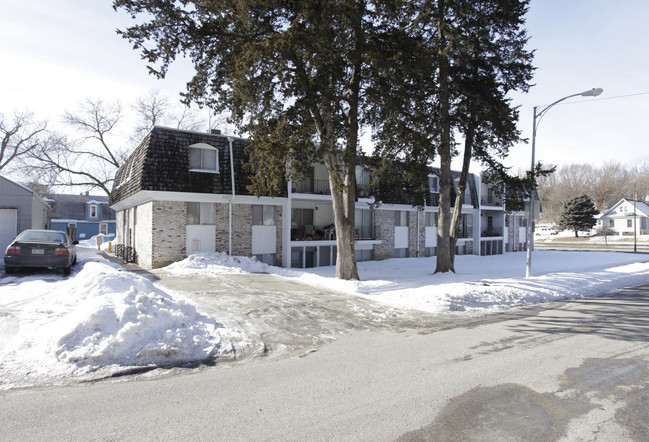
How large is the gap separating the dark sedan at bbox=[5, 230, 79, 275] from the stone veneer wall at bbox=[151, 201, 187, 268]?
12.1 feet

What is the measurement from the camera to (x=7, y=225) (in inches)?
765

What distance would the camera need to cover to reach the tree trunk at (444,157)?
614 inches

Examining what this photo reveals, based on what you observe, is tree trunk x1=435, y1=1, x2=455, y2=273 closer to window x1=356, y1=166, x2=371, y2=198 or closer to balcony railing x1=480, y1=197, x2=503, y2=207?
window x1=356, y1=166, x2=371, y2=198

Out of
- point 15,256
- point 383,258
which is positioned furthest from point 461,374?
point 383,258

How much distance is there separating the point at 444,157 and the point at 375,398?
1349 centimetres

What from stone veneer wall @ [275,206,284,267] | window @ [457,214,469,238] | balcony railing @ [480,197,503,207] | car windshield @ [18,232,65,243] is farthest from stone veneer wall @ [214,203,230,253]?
balcony railing @ [480,197,503,207]

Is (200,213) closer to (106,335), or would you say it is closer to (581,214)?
(106,335)

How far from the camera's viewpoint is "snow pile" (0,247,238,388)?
531 centimetres

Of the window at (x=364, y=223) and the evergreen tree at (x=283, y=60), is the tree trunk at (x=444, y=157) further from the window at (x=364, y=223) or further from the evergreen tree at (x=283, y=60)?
the window at (x=364, y=223)

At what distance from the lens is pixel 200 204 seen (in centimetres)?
1769

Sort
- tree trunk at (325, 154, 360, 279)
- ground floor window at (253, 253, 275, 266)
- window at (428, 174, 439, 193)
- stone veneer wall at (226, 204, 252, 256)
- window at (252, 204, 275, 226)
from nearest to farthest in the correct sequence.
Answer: tree trunk at (325, 154, 360, 279) → stone veneer wall at (226, 204, 252, 256) → window at (252, 204, 275, 226) → ground floor window at (253, 253, 275, 266) → window at (428, 174, 439, 193)

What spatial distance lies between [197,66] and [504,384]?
12.4m

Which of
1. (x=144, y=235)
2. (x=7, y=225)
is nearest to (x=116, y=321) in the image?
(x=144, y=235)

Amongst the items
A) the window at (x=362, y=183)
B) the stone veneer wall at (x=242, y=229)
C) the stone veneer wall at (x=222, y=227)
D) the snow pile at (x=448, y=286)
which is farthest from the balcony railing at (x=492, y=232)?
the stone veneer wall at (x=222, y=227)
